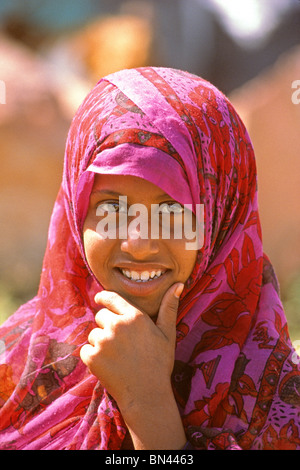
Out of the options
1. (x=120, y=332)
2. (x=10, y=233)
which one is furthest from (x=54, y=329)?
(x=10, y=233)

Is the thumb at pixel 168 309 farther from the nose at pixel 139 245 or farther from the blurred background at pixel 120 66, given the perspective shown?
the blurred background at pixel 120 66

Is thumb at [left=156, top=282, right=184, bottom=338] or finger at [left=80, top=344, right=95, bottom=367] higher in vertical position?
thumb at [left=156, top=282, right=184, bottom=338]

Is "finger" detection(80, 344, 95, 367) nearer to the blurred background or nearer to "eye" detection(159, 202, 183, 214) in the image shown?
"eye" detection(159, 202, 183, 214)

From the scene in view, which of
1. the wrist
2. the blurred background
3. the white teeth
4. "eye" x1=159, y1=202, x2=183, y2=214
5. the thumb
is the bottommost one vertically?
the wrist

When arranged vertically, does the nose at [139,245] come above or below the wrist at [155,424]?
above

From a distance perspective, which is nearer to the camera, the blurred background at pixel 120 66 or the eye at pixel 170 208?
the eye at pixel 170 208

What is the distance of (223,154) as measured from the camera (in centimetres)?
137

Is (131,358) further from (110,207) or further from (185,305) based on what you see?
(110,207)

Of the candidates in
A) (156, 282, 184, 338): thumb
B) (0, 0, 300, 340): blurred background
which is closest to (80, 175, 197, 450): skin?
(156, 282, 184, 338): thumb

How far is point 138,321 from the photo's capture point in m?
1.24

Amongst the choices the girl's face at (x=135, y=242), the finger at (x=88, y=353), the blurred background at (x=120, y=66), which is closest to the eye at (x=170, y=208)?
the girl's face at (x=135, y=242)

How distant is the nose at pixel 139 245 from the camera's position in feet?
3.98

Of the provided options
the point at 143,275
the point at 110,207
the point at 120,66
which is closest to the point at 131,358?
the point at 143,275

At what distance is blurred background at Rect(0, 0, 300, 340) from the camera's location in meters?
4.02
